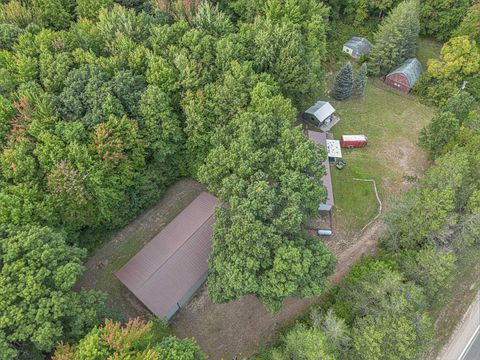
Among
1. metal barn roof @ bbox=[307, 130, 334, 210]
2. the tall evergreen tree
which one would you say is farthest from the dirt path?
the tall evergreen tree

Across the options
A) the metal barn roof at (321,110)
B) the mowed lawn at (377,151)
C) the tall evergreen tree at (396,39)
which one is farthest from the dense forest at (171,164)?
the tall evergreen tree at (396,39)

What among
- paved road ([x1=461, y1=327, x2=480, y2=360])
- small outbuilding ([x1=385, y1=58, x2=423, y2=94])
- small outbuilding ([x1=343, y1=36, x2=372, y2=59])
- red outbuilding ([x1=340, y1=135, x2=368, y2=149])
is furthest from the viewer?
small outbuilding ([x1=343, y1=36, x2=372, y2=59])

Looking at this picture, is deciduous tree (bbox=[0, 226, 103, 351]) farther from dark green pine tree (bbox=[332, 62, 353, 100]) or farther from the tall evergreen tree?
the tall evergreen tree

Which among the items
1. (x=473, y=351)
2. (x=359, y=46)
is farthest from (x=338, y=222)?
(x=359, y=46)

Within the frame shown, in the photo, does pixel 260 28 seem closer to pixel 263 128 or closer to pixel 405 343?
pixel 263 128

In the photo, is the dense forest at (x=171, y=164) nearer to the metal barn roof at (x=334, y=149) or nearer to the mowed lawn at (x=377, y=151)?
the mowed lawn at (x=377, y=151)

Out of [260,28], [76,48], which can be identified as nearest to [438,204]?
[260,28]
